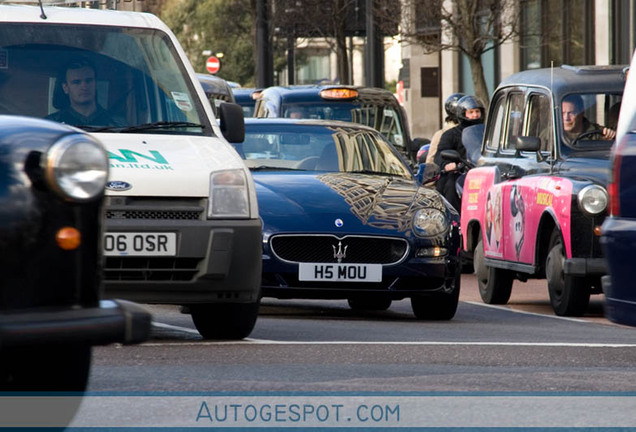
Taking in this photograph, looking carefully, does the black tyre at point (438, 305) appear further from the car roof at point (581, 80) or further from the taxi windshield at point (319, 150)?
the car roof at point (581, 80)

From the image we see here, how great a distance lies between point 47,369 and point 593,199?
6986mm

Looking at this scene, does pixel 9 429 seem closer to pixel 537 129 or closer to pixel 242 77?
pixel 537 129

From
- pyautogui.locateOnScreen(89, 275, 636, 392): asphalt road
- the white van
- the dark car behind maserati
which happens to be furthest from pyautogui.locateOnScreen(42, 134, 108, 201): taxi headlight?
the white van

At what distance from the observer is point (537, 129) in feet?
43.9

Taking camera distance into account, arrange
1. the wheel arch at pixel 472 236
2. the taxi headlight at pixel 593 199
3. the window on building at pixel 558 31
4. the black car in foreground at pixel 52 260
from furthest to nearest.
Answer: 1. the window on building at pixel 558 31
2. the wheel arch at pixel 472 236
3. the taxi headlight at pixel 593 199
4. the black car in foreground at pixel 52 260

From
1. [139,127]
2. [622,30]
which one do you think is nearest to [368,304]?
[139,127]

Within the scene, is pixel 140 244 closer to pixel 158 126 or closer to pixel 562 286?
pixel 158 126

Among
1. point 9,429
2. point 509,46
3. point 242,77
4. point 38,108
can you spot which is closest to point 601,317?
point 38,108

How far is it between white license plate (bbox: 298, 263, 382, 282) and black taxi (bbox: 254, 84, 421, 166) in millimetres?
8974

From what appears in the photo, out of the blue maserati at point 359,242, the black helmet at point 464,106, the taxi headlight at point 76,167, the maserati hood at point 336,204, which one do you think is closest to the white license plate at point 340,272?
the blue maserati at point 359,242

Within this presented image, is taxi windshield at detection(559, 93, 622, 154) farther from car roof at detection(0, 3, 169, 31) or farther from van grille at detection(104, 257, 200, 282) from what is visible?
van grille at detection(104, 257, 200, 282)

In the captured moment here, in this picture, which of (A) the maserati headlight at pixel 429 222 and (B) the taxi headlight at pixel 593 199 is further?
(B) the taxi headlight at pixel 593 199

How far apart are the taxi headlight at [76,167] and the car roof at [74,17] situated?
498 cm

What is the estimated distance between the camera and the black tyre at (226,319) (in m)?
9.37
